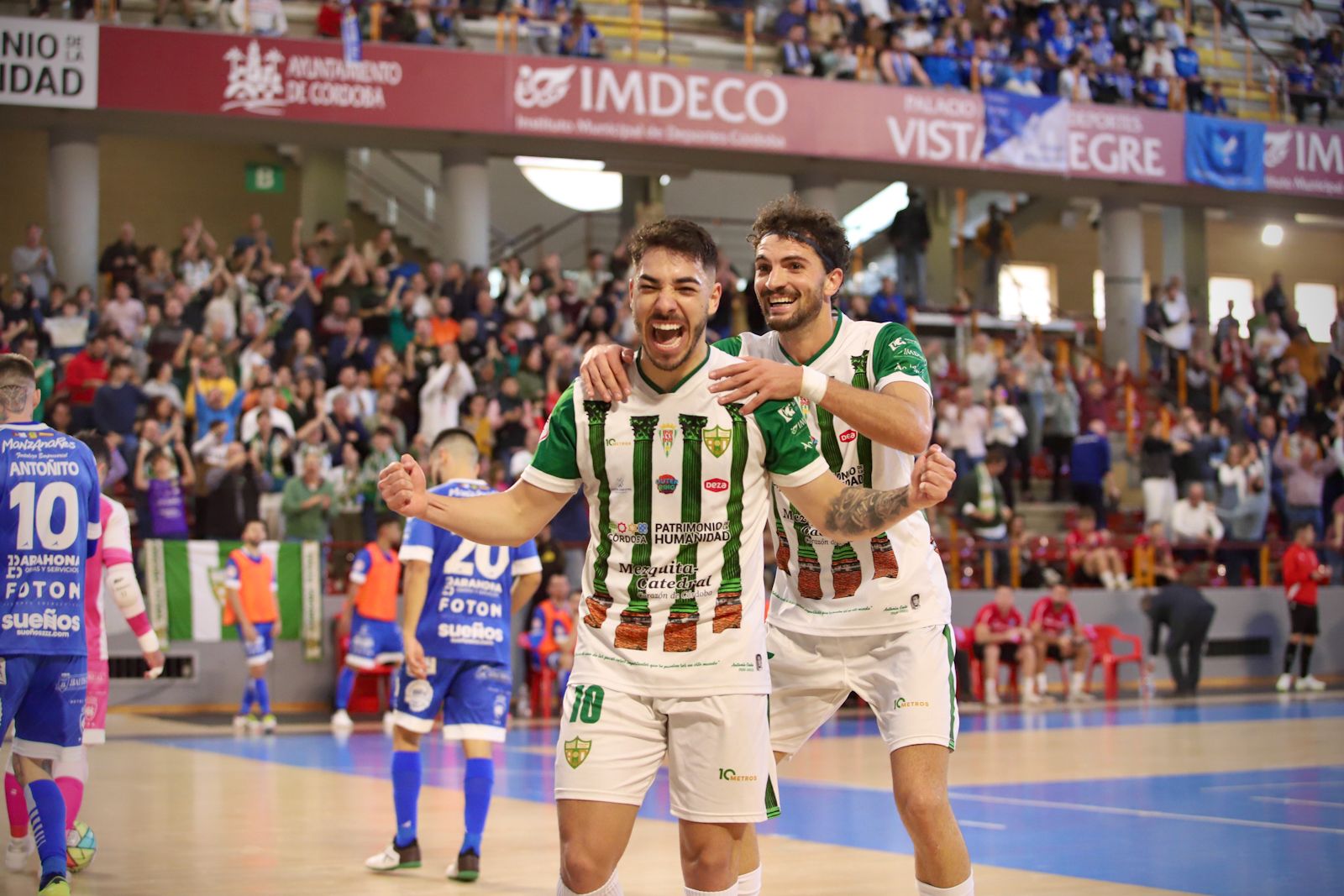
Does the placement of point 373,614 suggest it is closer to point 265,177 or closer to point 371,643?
point 371,643

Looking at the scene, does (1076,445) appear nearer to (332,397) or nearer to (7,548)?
(332,397)

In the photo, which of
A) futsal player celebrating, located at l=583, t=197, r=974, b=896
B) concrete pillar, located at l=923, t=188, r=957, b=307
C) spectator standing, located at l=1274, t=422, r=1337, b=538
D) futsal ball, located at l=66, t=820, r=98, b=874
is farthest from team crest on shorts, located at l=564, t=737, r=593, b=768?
concrete pillar, located at l=923, t=188, r=957, b=307

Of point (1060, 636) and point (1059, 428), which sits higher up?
point (1059, 428)

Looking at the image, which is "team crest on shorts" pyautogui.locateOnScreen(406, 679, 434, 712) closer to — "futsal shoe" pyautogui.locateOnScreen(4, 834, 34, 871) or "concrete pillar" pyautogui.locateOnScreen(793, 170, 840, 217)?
"futsal shoe" pyautogui.locateOnScreen(4, 834, 34, 871)

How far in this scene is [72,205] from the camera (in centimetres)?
2311

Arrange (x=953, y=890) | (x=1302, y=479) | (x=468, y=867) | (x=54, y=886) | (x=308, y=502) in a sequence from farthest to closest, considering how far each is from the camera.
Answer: (x=1302, y=479), (x=308, y=502), (x=468, y=867), (x=54, y=886), (x=953, y=890)

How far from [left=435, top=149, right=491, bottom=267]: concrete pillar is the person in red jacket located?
12.6 metres

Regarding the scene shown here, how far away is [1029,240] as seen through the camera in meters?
35.4

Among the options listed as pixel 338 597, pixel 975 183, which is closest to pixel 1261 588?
pixel 975 183

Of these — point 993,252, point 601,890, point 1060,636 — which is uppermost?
point 993,252

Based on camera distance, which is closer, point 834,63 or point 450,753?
point 450,753

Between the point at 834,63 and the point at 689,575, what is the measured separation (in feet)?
72.8

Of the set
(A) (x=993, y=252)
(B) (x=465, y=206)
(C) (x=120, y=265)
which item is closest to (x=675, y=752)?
(C) (x=120, y=265)

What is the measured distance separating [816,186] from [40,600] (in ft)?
70.2
